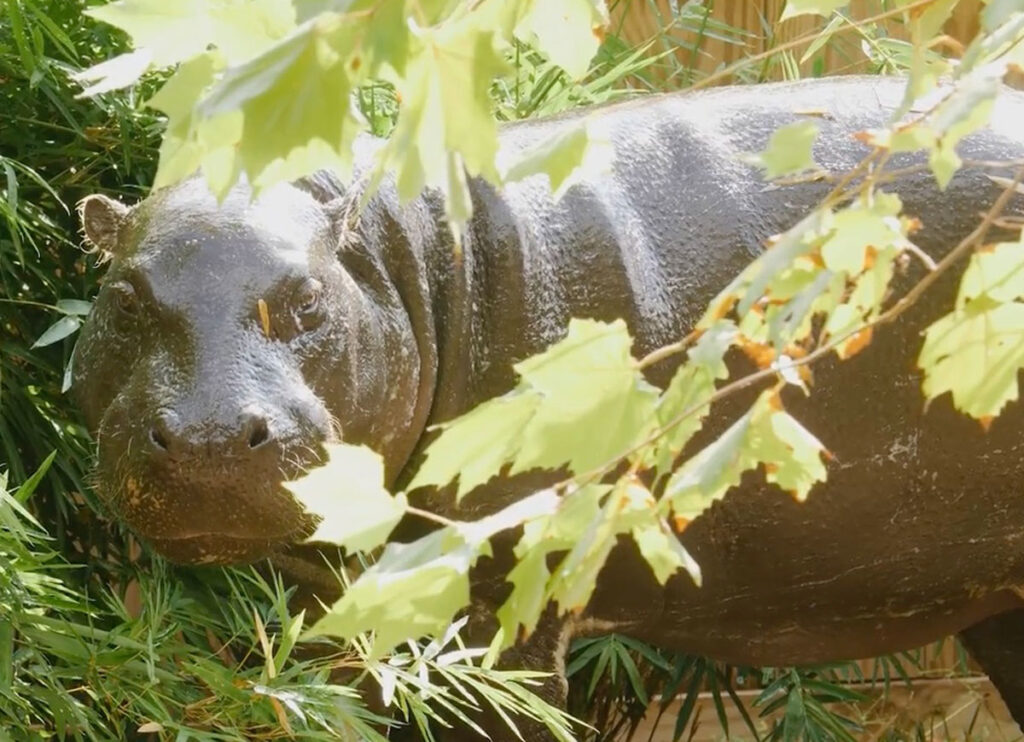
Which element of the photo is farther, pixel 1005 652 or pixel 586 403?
pixel 1005 652

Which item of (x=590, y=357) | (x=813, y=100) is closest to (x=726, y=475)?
(x=590, y=357)

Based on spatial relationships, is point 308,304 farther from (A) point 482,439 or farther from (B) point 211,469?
(A) point 482,439

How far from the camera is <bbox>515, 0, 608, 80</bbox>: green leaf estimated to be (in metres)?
1.07

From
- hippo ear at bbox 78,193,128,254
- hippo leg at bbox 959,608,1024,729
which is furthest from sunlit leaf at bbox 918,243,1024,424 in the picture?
hippo leg at bbox 959,608,1024,729

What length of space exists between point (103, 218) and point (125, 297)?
0.17 metres

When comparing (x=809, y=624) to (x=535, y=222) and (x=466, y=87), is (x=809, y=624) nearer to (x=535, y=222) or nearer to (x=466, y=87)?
(x=535, y=222)

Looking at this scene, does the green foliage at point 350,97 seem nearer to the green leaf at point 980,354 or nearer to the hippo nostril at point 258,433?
the green leaf at point 980,354

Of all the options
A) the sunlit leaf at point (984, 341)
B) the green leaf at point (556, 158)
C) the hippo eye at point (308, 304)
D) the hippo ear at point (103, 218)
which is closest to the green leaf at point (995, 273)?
the sunlit leaf at point (984, 341)

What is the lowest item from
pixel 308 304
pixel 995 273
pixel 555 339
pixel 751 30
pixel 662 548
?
pixel 751 30

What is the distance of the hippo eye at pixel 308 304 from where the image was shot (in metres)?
1.89

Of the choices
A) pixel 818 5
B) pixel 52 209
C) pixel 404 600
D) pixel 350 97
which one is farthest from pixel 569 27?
pixel 52 209

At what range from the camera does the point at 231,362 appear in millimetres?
1802

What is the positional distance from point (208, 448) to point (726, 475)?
0.95m

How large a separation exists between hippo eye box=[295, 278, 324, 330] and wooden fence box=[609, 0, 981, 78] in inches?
64.5
